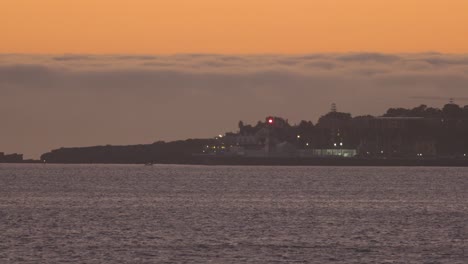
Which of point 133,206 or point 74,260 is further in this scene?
point 133,206

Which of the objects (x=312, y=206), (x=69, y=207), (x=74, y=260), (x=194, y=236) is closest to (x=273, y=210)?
(x=312, y=206)

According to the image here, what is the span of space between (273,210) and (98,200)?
20.8 meters

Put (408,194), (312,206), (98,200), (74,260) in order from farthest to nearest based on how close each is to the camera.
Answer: (408,194) → (98,200) → (312,206) → (74,260)

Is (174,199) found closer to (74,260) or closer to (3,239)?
(3,239)

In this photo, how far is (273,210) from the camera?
88000mm

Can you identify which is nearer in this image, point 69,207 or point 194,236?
point 194,236

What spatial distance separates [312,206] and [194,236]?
31078mm

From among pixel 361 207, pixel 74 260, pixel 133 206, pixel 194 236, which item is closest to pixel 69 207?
pixel 133 206

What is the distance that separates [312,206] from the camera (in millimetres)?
94312

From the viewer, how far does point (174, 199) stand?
106 m

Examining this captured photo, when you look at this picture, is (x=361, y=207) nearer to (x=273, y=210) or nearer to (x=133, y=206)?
(x=273, y=210)

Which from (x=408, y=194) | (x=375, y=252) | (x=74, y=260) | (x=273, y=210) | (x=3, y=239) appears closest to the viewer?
(x=74, y=260)

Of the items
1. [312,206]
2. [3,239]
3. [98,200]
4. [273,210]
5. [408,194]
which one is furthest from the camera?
[408,194]

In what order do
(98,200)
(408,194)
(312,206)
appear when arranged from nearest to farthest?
(312,206) < (98,200) < (408,194)
